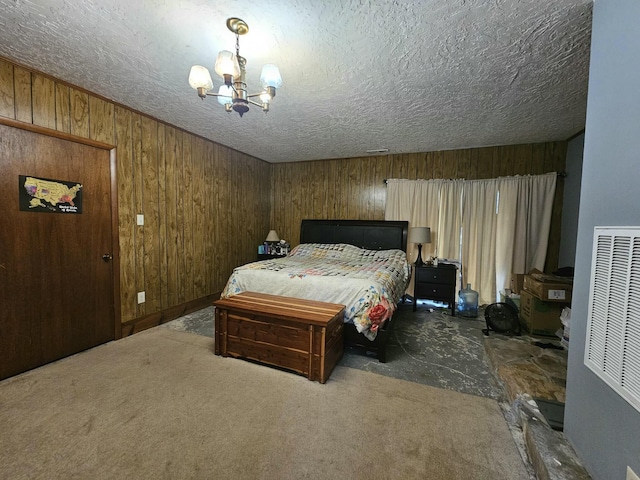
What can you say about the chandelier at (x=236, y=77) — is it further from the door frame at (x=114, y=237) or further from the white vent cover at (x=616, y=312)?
the white vent cover at (x=616, y=312)

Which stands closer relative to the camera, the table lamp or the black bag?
the black bag

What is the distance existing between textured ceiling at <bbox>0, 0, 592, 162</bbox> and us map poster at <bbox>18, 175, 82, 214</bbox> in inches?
34.9

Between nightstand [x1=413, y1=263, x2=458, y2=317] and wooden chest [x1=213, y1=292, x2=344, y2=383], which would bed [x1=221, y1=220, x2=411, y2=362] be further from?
nightstand [x1=413, y1=263, x2=458, y2=317]

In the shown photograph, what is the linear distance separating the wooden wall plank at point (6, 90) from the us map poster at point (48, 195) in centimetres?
48

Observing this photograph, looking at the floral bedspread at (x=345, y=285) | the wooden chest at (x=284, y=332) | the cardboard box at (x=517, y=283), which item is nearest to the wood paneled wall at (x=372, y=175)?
the cardboard box at (x=517, y=283)

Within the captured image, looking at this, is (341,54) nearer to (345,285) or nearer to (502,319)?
→ (345,285)

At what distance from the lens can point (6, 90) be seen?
1971 mm

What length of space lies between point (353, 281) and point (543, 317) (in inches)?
83.0

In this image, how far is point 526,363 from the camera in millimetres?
2102

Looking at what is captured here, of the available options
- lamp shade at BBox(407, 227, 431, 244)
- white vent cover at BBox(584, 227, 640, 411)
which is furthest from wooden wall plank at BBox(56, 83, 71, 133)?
lamp shade at BBox(407, 227, 431, 244)

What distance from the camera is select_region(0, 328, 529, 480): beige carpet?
51.5 inches

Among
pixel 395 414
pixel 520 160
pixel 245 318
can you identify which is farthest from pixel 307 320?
pixel 520 160

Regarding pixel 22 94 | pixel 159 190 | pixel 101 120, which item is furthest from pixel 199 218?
pixel 22 94

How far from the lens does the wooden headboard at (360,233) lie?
427cm
